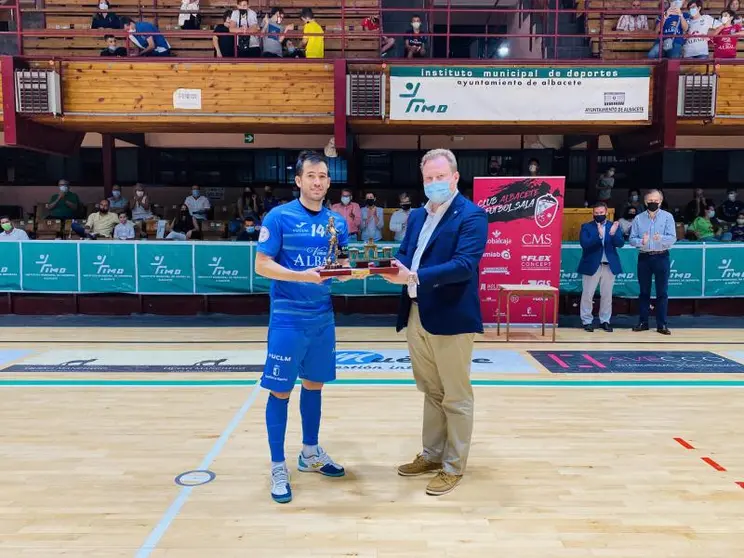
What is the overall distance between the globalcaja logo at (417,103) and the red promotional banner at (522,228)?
1.77m

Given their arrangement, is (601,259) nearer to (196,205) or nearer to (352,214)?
(352,214)

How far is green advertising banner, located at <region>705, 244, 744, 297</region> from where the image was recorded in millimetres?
9727

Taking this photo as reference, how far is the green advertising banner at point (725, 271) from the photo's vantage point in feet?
31.9

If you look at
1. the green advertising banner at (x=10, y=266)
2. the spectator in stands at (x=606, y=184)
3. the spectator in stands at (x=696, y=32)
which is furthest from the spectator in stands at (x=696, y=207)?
the green advertising banner at (x=10, y=266)

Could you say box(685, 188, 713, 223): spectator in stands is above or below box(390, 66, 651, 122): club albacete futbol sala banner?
below

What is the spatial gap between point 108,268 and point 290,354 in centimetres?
754

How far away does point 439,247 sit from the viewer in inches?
134

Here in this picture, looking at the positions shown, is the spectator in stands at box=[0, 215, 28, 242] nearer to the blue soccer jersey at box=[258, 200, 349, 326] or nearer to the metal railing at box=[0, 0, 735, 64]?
the metal railing at box=[0, 0, 735, 64]

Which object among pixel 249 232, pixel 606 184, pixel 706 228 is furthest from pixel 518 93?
pixel 606 184

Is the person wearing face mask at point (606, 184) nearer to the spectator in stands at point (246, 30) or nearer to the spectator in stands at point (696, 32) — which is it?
the spectator in stands at point (696, 32)

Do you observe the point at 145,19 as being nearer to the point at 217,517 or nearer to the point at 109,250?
the point at 109,250

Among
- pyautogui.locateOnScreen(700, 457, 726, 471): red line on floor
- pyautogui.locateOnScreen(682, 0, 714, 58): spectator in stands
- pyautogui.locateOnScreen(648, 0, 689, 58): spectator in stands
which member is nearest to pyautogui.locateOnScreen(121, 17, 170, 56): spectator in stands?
pyautogui.locateOnScreen(648, 0, 689, 58): spectator in stands

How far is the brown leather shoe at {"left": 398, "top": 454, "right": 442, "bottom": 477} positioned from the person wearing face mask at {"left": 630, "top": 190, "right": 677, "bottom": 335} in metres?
5.88

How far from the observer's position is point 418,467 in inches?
147
